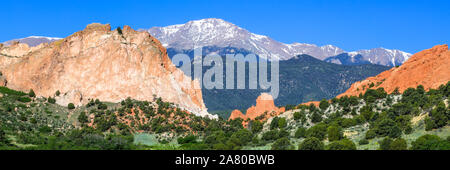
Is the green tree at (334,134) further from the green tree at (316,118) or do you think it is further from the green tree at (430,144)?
the green tree at (316,118)

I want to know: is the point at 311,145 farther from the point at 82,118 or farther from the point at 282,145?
the point at 82,118

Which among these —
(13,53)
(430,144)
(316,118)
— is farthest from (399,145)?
(13,53)

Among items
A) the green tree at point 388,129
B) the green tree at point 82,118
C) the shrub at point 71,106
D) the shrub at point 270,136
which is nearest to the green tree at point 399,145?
the green tree at point 388,129

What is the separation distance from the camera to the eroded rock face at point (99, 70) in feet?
407

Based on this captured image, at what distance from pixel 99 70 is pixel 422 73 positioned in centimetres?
7118

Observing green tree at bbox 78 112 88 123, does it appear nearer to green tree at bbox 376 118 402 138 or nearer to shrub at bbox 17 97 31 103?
shrub at bbox 17 97 31 103

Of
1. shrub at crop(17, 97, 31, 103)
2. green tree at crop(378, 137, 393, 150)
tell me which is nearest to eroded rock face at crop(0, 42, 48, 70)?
shrub at crop(17, 97, 31, 103)

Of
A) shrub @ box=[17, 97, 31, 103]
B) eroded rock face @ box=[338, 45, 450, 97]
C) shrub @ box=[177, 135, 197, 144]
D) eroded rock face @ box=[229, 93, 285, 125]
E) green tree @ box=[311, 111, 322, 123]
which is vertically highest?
eroded rock face @ box=[338, 45, 450, 97]

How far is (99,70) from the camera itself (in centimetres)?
12456

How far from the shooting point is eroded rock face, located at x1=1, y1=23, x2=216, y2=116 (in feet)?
407

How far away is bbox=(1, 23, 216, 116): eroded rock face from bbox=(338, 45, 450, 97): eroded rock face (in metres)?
45.1
